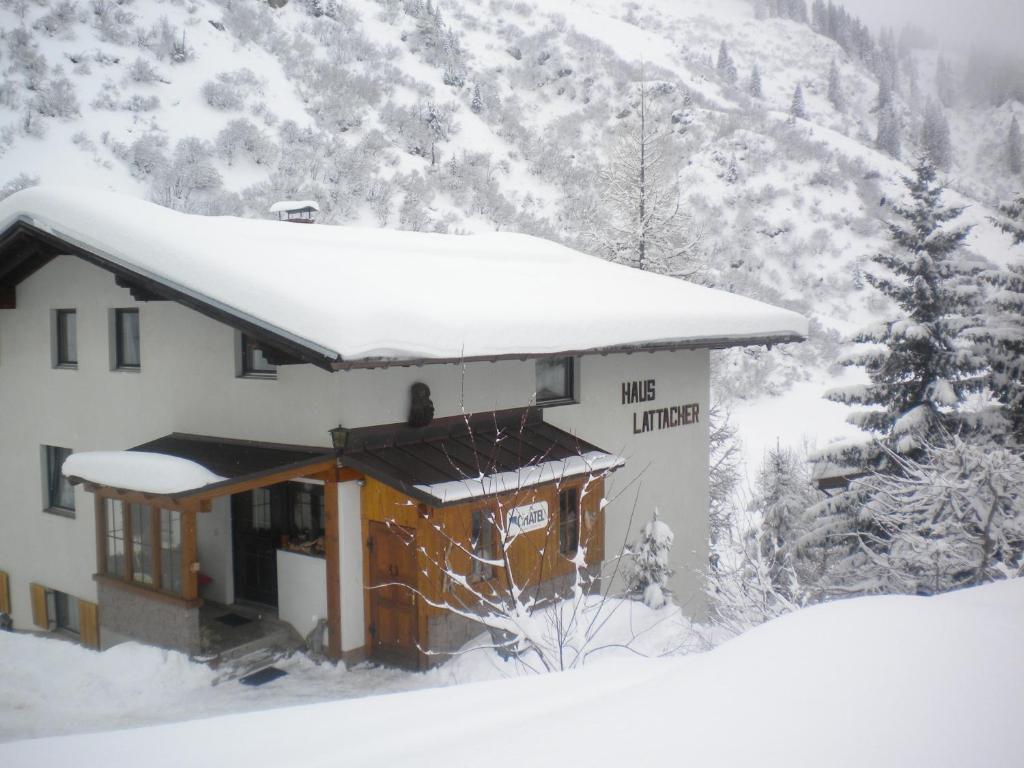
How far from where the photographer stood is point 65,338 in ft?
44.3

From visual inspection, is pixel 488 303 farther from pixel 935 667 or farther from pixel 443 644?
pixel 935 667

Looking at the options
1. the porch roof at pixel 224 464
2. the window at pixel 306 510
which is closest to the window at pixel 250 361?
the porch roof at pixel 224 464

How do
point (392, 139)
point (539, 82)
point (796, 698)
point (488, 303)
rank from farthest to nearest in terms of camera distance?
point (539, 82)
point (392, 139)
point (488, 303)
point (796, 698)

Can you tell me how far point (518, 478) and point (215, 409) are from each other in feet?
15.6

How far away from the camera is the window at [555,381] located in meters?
12.4

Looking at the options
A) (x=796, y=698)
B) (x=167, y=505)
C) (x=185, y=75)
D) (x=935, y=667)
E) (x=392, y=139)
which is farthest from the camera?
(x=392, y=139)

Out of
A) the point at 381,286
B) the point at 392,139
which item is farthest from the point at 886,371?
the point at 392,139

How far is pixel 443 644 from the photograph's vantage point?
959 centimetres

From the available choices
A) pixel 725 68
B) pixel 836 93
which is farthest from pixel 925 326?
pixel 836 93

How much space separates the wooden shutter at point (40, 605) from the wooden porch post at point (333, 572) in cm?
671

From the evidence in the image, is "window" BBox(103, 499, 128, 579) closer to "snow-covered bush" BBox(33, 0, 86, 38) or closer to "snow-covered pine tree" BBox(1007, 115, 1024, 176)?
"snow-covered bush" BBox(33, 0, 86, 38)

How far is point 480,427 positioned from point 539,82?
5326 centimetres

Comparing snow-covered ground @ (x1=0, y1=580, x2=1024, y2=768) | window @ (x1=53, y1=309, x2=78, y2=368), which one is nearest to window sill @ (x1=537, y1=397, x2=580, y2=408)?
snow-covered ground @ (x1=0, y1=580, x2=1024, y2=768)

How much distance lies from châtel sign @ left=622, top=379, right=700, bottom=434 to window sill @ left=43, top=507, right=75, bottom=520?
9559mm
